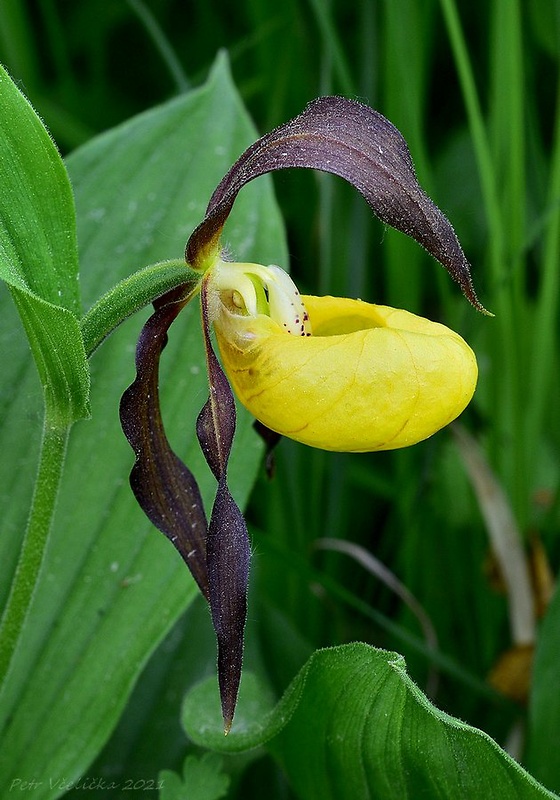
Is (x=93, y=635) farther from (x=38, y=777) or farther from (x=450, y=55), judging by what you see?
(x=450, y=55)

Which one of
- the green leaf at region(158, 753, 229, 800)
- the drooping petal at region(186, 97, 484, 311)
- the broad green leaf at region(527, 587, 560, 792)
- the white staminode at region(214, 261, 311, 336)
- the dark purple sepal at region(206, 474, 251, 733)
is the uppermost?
the drooping petal at region(186, 97, 484, 311)

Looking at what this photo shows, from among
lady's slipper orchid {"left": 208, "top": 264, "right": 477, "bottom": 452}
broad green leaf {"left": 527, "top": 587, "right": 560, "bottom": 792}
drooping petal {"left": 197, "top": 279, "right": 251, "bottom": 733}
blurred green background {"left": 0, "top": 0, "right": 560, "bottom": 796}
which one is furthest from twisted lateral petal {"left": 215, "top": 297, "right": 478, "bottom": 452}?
broad green leaf {"left": 527, "top": 587, "right": 560, "bottom": 792}

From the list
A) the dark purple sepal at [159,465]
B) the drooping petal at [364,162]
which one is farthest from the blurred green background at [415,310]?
the drooping petal at [364,162]

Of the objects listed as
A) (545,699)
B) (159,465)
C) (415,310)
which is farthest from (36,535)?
(415,310)

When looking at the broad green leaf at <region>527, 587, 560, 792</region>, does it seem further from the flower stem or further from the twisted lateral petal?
the flower stem

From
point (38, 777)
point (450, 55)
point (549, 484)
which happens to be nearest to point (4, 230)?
point (38, 777)

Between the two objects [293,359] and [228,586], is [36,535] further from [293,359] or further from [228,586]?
[293,359]
